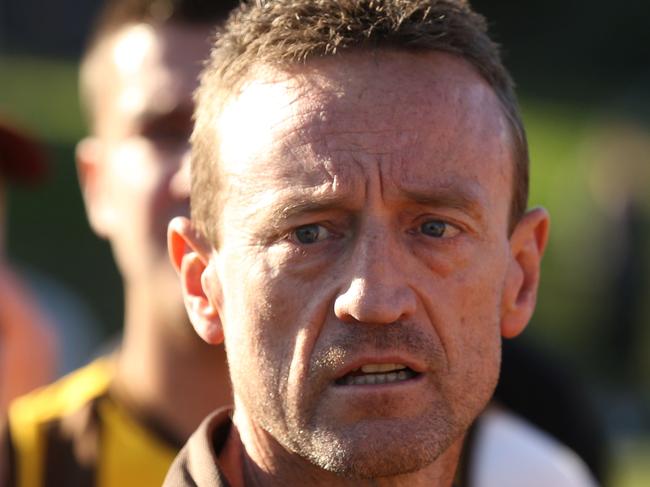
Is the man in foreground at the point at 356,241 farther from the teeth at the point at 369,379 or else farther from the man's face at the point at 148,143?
the man's face at the point at 148,143

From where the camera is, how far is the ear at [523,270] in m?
2.62

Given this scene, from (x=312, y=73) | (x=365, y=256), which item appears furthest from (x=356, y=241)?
(x=312, y=73)

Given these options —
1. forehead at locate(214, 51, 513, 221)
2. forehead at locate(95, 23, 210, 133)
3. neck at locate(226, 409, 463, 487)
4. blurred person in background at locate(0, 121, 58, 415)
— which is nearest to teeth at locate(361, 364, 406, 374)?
neck at locate(226, 409, 463, 487)

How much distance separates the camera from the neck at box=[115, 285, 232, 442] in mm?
4383

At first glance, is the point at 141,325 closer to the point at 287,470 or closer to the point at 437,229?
the point at 287,470

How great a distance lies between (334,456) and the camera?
2330mm

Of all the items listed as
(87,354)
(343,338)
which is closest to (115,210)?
(343,338)

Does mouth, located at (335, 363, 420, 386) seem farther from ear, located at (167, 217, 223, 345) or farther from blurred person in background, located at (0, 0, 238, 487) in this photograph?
blurred person in background, located at (0, 0, 238, 487)

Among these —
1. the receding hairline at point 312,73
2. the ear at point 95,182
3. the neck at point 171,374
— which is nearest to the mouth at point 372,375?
the receding hairline at point 312,73

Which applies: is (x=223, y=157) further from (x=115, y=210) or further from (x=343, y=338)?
(x=115, y=210)

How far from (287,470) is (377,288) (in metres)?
0.40

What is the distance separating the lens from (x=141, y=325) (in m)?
4.54

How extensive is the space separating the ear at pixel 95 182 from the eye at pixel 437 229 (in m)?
2.31

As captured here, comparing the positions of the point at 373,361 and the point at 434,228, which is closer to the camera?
the point at 373,361
